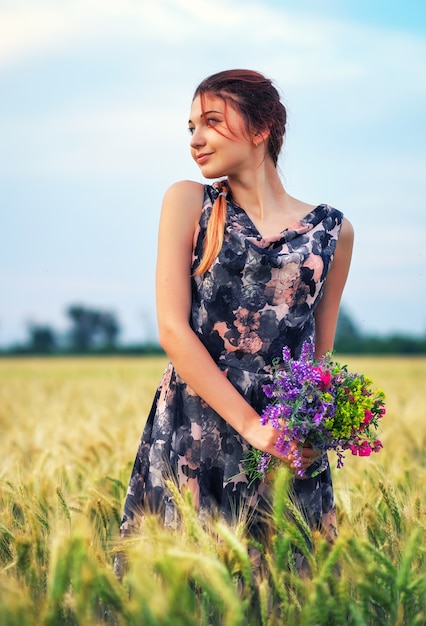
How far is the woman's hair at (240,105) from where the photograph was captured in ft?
7.00

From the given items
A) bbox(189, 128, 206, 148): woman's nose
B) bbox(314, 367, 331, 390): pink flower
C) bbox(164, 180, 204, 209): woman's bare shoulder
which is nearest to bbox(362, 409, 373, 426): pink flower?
bbox(314, 367, 331, 390): pink flower

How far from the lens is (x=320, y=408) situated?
6.06 feet

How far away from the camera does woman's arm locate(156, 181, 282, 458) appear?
6.64ft

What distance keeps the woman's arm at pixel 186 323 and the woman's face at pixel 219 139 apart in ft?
0.29

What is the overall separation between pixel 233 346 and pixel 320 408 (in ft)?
1.26

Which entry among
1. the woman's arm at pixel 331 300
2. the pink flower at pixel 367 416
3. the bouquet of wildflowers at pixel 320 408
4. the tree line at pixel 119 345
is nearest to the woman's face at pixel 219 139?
the woman's arm at pixel 331 300

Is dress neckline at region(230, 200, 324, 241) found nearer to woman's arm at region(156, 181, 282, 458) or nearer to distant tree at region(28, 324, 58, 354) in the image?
woman's arm at region(156, 181, 282, 458)

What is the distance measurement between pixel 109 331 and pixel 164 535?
142 feet

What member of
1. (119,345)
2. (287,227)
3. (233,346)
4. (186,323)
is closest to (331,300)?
(287,227)

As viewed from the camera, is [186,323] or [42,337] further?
[42,337]

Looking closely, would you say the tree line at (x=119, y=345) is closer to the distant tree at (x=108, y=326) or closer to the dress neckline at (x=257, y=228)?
the distant tree at (x=108, y=326)

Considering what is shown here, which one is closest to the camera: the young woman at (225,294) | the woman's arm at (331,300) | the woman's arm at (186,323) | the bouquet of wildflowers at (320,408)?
the bouquet of wildflowers at (320,408)

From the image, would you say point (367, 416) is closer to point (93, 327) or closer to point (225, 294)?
point (225, 294)

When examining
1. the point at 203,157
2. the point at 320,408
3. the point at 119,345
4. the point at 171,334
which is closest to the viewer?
the point at 320,408
